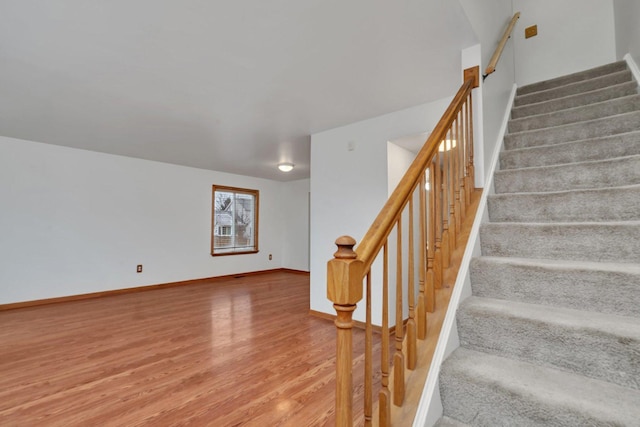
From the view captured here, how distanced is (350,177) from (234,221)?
12.9 ft

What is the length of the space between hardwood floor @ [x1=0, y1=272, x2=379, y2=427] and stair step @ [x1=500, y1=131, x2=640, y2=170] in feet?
6.62

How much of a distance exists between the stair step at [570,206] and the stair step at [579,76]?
2.04 m

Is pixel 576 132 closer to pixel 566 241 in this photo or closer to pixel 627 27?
pixel 566 241

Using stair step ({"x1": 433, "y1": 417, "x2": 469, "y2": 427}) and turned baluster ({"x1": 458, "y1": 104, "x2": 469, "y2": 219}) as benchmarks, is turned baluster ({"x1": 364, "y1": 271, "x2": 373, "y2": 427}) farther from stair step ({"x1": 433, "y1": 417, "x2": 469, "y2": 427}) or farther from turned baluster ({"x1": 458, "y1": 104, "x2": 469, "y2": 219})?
turned baluster ({"x1": 458, "y1": 104, "x2": 469, "y2": 219})

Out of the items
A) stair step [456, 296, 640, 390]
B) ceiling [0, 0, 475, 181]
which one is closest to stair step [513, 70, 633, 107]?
ceiling [0, 0, 475, 181]

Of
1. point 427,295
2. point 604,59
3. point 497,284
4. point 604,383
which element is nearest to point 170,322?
point 427,295

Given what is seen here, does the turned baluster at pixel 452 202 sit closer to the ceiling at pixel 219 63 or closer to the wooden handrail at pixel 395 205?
the wooden handrail at pixel 395 205

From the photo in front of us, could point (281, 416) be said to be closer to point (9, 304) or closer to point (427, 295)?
point (427, 295)

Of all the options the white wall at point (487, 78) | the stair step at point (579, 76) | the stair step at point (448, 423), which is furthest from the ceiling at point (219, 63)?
the stair step at point (448, 423)

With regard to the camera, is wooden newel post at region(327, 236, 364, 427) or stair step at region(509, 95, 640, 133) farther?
stair step at region(509, 95, 640, 133)

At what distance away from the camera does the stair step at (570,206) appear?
153cm

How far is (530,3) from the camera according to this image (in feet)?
12.0

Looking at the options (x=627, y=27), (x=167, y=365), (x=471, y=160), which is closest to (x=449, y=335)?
(x=471, y=160)

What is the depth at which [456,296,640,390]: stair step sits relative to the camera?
39.8 inches
